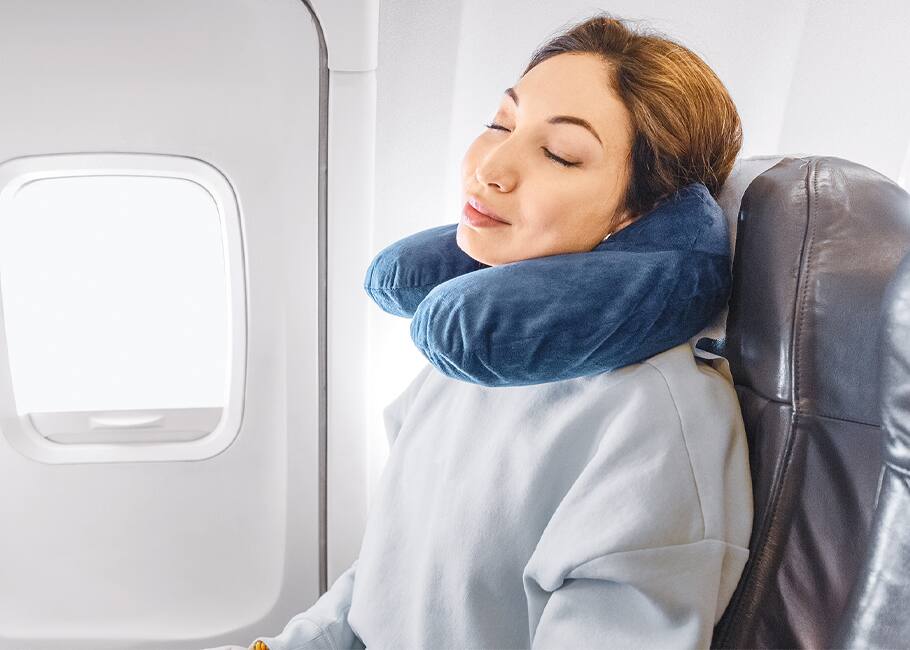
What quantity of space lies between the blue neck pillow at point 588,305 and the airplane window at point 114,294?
1.05 metres

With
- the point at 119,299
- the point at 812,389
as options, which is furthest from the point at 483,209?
the point at 119,299

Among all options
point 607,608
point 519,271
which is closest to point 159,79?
point 519,271

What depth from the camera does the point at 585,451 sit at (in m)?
0.98

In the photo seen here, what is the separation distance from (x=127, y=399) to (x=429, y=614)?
43.0 inches

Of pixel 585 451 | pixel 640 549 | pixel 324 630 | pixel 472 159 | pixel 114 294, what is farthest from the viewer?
pixel 114 294

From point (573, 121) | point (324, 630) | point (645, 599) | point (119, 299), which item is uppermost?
point (573, 121)

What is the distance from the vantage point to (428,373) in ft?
4.52

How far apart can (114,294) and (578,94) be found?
1.24 m

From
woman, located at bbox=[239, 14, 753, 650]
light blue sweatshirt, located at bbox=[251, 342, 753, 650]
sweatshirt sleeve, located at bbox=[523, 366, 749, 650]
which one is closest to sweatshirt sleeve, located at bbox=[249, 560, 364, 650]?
light blue sweatshirt, located at bbox=[251, 342, 753, 650]

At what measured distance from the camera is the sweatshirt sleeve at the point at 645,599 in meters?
0.84

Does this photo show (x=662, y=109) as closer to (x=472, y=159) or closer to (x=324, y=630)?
(x=472, y=159)

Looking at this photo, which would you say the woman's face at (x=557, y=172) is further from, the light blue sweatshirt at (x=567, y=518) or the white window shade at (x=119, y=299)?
the white window shade at (x=119, y=299)

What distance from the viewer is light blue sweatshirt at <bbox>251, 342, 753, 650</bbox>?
33.5 inches

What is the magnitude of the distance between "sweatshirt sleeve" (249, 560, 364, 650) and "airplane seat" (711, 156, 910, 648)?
63 cm
